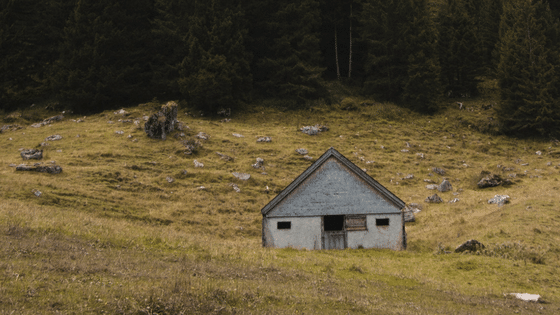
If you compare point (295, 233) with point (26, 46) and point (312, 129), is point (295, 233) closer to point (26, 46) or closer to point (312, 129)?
point (312, 129)

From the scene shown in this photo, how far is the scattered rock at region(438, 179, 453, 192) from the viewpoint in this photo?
1362 inches

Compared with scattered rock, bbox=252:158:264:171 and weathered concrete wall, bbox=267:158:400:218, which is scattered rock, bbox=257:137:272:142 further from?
weathered concrete wall, bbox=267:158:400:218

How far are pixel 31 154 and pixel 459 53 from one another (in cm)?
4817

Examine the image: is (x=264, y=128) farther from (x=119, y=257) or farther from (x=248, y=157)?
(x=119, y=257)

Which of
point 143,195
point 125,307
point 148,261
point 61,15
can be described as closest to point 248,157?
point 143,195

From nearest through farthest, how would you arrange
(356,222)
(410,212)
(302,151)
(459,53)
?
(356,222) < (410,212) < (302,151) < (459,53)

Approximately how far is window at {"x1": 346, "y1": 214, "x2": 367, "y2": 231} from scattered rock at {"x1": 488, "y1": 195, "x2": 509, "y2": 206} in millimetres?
12492

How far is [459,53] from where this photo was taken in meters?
53.7

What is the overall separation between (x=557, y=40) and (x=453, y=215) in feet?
116

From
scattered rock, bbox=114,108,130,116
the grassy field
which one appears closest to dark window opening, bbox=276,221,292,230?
the grassy field

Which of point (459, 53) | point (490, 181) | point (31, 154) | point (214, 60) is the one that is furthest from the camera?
point (459, 53)

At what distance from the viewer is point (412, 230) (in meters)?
27.7

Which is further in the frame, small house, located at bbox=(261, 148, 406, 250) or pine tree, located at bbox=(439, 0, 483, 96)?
pine tree, located at bbox=(439, 0, 483, 96)

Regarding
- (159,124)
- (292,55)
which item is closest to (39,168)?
(159,124)
